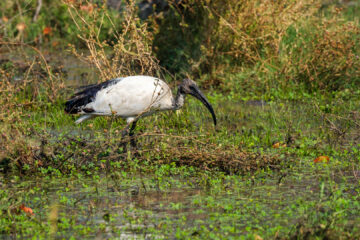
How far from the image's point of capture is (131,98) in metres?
7.47

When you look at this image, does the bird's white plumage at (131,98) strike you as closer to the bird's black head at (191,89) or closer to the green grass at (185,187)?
the bird's black head at (191,89)

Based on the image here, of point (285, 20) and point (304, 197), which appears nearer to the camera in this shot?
point (304, 197)

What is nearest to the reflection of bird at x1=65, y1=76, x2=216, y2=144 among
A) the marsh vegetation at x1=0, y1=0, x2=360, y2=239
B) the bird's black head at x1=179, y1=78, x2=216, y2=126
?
the bird's black head at x1=179, y1=78, x2=216, y2=126

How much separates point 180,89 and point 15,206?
316 cm

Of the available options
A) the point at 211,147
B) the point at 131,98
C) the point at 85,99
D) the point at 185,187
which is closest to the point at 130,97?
the point at 131,98

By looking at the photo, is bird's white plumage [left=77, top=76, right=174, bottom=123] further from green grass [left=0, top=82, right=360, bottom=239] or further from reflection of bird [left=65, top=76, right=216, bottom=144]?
green grass [left=0, top=82, right=360, bottom=239]

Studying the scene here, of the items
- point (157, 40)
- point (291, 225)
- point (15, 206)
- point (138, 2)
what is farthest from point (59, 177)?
point (138, 2)

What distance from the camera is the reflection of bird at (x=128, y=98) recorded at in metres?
7.48

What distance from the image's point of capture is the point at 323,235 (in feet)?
14.2

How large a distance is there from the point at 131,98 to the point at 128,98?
0.11 feet

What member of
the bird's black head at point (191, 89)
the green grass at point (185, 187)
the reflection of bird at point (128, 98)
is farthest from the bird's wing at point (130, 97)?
the green grass at point (185, 187)

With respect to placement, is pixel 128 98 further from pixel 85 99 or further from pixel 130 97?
pixel 85 99

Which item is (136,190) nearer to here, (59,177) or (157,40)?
(59,177)

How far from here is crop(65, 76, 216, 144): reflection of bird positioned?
7477 millimetres
